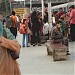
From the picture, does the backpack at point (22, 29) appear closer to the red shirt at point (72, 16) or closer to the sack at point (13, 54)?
the red shirt at point (72, 16)

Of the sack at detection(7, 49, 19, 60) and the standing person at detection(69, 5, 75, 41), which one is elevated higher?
the sack at detection(7, 49, 19, 60)

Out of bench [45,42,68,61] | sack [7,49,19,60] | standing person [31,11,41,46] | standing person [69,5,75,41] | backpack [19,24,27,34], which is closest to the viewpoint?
sack [7,49,19,60]

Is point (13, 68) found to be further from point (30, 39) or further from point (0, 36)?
point (30, 39)

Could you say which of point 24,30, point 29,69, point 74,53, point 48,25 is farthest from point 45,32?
point 29,69

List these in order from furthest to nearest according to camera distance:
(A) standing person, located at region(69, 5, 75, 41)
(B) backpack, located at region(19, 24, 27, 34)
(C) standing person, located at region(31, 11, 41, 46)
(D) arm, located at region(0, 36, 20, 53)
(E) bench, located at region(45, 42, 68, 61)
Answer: (C) standing person, located at region(31, 11, 41, 46), (A) standing person, located at region(69, 5, 75, 41), (B) backpack, located at region(19, 24, 27, 34), (E) bench, located at region(45, 42, 68, 61), (D) arm, located at region(0, 36, 20, 53)

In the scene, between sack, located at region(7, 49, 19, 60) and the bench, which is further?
the bench

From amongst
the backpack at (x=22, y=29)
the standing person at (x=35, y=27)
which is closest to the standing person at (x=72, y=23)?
the standing person at (x=35, y=27)

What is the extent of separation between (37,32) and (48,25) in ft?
2.85

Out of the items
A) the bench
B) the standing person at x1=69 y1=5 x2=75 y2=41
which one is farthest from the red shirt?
the bench

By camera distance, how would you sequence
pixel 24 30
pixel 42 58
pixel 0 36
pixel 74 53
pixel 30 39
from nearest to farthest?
pixel 0 36
pixel 42 58
pixel 74 53
pixel 24 30
pixel 30 39

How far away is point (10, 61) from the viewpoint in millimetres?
3945

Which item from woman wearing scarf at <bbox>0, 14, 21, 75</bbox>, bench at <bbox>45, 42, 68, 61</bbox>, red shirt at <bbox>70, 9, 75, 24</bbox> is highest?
woman wearing scarf at <bbox>0, 14, 21, 75</bbox>

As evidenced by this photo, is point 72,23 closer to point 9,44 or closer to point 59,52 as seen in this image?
point 59,52

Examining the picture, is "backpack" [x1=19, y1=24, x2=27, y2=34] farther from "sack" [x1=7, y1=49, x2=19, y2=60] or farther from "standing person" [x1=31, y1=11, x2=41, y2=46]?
"sack" [x1=7, y1=49, x2=19, y2=60]
